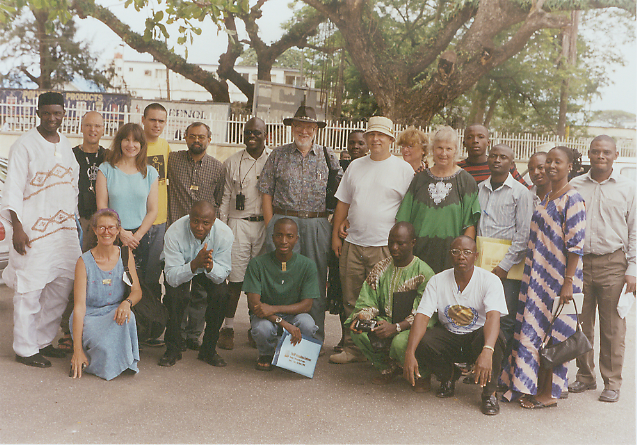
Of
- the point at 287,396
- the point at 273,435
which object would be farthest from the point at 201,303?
the point at 273,435

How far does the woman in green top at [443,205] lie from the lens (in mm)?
4551

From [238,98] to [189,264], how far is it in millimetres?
26763

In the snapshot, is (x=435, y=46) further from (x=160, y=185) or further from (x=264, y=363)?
(x=264, y=363)

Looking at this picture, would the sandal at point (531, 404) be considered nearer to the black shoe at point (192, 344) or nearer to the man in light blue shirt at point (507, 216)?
the man in light blue shirt at point (507, 216)

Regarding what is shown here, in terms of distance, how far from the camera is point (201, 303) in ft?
16.3

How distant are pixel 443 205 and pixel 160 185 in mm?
2637

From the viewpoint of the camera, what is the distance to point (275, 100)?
18656 millimetres

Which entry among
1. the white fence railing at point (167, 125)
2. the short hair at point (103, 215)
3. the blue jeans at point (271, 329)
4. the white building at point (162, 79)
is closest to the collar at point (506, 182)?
the blue jeans at point (271, 329)

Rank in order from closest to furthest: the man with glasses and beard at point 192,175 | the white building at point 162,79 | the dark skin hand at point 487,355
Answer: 1. the dark skin hand at point 487,355
2. the man with glasses and beard at point 192,175
3. the white building at point 162,79

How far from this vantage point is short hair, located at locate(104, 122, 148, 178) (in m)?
4.87

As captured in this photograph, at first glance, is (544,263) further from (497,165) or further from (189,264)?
(189,264)

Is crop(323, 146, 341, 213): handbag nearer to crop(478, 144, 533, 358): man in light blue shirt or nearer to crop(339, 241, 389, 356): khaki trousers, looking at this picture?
crop(339, 241, 389, 356): khaki trousers

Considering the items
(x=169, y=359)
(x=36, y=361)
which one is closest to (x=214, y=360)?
(x=169, y=359)

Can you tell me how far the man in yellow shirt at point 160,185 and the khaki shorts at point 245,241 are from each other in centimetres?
69
